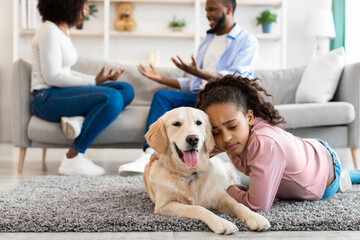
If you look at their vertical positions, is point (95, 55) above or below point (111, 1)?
below

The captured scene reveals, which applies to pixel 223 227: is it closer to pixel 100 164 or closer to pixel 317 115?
pixel 317 115

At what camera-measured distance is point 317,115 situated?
9.11 ft

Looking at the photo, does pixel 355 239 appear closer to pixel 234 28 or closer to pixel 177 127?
pixel 177 127

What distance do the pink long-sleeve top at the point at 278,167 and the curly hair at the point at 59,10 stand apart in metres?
1.68

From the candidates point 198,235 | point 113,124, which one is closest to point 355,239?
point 198,235

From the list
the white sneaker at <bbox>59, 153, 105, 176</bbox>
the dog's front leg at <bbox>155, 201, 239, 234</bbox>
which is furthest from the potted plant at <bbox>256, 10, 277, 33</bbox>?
the dog's front leg at <bbox>155, 201, 239, 234</bbox>

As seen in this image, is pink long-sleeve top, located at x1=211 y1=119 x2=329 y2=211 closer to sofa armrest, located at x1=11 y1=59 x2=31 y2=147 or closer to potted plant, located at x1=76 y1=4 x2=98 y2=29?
sofa armrest, located at x1=11 y1=59 x2=31 y2=147

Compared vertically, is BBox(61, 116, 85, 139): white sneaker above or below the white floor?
above

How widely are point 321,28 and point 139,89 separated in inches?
107

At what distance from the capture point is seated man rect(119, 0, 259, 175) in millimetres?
2660

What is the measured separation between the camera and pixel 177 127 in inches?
57.6

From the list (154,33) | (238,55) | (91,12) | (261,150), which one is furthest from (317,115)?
(91,12)

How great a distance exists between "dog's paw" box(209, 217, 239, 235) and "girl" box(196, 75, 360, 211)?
0.82 ft

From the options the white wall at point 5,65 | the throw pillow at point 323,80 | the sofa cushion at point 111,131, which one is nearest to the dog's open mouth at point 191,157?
the sofa cushion at point 111,131
